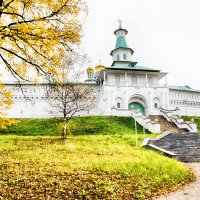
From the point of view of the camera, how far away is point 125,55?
53719 mm

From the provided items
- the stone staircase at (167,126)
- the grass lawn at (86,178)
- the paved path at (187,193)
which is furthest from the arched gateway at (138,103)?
the paved path at (187,193)

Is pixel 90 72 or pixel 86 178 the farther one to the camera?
pixel 90 72

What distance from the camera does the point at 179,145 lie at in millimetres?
19188

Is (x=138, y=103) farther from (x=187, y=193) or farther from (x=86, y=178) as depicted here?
(x=187, y=193)

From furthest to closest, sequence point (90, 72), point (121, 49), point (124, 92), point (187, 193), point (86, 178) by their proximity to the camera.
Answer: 1. point (121, 49)
2. point (124, 92)
3. point (90, 72)
4. point (86, 178)
5. point (187, 193)

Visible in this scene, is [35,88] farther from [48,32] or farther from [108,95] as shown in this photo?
[48,32]

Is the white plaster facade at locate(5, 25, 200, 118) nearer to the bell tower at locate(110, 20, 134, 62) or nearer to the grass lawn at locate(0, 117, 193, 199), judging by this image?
the bell tower at locate(110, 20, 134, 62)

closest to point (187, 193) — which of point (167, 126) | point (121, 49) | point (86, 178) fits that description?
point (86, 178)

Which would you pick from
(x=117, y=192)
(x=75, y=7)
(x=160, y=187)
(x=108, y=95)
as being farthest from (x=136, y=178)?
(x=108, y=95)

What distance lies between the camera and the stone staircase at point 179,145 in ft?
54.2

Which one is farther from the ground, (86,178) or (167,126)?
(167,126)

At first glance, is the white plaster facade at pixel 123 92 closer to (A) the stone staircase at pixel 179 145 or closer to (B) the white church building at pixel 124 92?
(B) the white church building at pixel 124 92

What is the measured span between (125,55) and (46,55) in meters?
44.2

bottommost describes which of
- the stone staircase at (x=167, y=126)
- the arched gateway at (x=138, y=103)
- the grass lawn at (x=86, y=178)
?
the grass lawn at (x=86, y=178)
